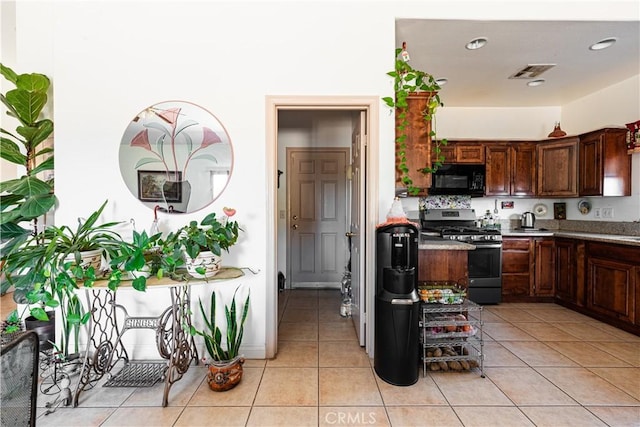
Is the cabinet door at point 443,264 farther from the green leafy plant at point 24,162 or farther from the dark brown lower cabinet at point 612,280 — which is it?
the green leafy plant at point 24,162

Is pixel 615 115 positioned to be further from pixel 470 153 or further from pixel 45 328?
pixel 45 328

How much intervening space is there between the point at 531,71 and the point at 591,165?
133cm

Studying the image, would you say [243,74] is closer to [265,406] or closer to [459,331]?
[265,406]

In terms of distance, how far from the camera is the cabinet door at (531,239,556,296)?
11.8ft

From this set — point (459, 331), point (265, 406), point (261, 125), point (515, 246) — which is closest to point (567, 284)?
point (515, 246)

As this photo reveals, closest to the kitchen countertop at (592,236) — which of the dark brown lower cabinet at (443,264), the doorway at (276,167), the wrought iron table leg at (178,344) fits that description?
the dark brown lower cabinet at (443,264)

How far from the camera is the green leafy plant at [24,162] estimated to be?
1.71 meters

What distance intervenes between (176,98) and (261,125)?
2.20ft

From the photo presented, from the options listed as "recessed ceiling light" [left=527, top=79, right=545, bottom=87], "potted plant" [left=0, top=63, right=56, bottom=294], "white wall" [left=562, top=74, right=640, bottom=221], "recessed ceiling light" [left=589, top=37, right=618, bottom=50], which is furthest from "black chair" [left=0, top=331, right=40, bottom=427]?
"white wall" [left=562, top=74, right=640, bottom=221]

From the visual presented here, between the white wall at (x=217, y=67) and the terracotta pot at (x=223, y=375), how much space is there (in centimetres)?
57

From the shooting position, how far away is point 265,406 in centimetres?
174

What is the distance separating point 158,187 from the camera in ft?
7.27

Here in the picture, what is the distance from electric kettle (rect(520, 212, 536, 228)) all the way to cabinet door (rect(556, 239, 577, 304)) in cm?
46

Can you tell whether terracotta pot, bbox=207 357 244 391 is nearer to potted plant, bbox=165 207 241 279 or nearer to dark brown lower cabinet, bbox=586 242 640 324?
potted plant, bbox=165 207 241 279
